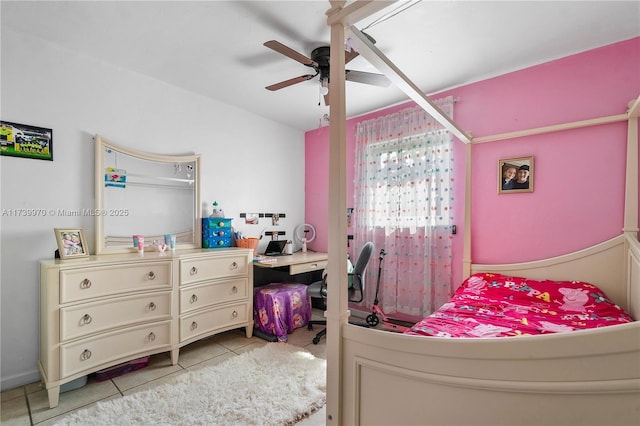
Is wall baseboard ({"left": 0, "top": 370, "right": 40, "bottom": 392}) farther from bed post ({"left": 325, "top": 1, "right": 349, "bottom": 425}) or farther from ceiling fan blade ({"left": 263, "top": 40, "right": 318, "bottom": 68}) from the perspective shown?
ceiling fan blade ({"left": 263, "top": 40, "right": 318, "bottom": 68})

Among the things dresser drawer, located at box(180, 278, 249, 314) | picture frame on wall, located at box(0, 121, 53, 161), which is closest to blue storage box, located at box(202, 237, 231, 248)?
dresser drawer, located at box(180, 278, 249, 314)

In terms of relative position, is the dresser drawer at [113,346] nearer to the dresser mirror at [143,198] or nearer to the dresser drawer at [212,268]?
the dresser drawer at [212,268]

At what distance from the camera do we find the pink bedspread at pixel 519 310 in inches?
60.4

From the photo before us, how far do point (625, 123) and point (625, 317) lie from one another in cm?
142

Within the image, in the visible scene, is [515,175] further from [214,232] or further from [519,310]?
[214,232]

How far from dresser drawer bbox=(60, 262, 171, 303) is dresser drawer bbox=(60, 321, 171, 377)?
30 cm

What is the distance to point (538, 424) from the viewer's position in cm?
76

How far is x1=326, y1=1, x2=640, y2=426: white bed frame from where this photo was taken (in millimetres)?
690

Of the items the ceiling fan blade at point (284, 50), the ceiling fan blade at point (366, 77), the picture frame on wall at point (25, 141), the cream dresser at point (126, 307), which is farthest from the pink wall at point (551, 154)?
the picture frame on wall at point (25, 141)

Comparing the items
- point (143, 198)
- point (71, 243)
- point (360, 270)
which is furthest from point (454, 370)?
point (143, 198)

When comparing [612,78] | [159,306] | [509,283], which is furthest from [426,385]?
[612,78]

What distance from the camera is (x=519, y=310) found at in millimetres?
1861

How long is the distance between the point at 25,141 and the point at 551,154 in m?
4.14

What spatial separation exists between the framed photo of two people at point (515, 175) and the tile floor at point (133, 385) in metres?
2.26
